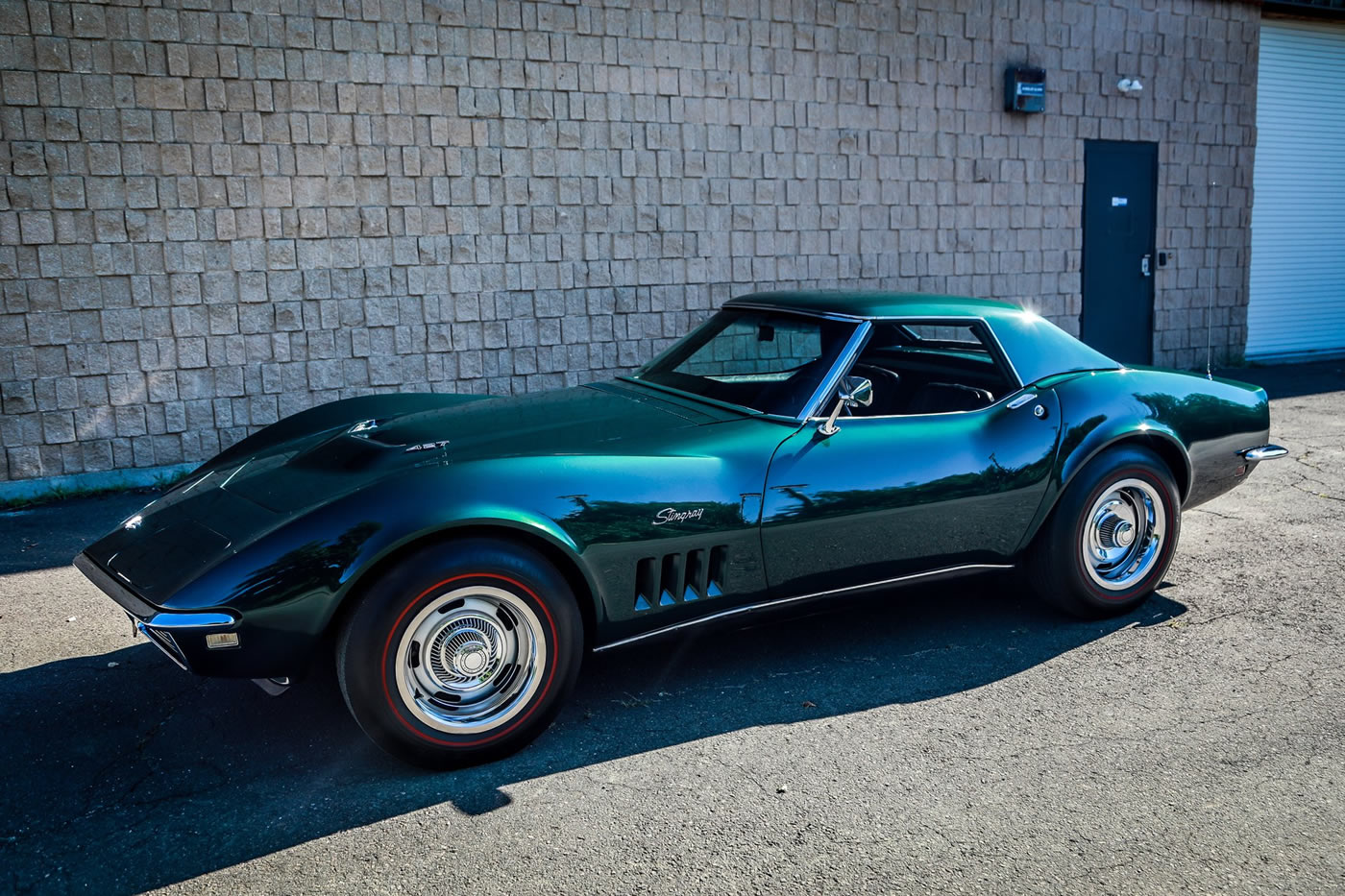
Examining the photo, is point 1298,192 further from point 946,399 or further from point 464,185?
point 946,399

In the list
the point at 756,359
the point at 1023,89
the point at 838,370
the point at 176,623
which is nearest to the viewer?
the point at 176,623

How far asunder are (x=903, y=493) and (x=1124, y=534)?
1.23 metres

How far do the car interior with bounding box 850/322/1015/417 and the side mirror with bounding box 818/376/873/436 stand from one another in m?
0.25

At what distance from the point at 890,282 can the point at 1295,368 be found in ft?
18.9

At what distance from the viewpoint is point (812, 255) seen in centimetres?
983

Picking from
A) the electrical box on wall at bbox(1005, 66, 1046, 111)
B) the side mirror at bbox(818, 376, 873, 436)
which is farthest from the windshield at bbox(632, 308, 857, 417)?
the electrical box on wall at bbox(1005, 66, 1046, 111)

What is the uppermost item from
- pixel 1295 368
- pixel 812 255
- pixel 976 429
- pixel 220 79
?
pixel 220 79

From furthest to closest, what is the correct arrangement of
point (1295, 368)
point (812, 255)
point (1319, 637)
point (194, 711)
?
point (1295, 368) → point (812, 255) → point (1319, 637) → point (194, 711)

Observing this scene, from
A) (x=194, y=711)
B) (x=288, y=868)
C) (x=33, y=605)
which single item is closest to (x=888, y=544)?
(x=288, y=868)

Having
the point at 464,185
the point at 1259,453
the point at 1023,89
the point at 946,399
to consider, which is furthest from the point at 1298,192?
the point at 946,399

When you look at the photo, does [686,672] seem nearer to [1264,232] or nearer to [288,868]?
[288,868]

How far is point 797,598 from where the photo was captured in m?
3.84

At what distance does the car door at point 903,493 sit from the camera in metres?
3.80

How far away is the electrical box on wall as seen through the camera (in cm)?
1067
